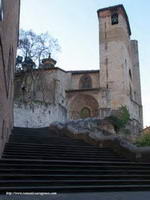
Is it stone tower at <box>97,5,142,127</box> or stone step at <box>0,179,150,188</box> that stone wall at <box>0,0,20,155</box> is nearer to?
stone step at <box>0,179,150,188</box>

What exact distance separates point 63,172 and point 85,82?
1435 inches

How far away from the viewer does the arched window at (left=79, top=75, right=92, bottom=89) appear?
143 ft

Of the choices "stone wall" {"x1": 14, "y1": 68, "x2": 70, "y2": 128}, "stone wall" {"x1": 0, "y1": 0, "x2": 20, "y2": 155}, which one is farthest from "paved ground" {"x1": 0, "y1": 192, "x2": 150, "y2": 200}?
"stone wall" {"x1": 14, "y1": 68, "x2": 70, "y2": 128}

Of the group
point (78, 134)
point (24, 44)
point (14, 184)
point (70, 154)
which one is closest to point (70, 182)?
point (14, 184)

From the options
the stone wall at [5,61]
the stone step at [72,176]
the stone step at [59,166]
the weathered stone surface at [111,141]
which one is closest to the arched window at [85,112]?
the weathered stone surface at [111,141]

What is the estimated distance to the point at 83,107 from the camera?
41781 millimetres

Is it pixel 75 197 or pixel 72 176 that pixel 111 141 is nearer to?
pixel 72 176

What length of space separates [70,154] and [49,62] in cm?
3334

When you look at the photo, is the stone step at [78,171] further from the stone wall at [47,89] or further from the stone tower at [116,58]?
the stone tower at [116,58]

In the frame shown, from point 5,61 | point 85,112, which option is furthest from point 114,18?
point 5,61

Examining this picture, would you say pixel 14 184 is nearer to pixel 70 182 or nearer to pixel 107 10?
pixel 70 182

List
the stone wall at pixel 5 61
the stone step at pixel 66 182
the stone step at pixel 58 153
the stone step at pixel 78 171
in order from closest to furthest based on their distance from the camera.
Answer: the stone step at pixel 66 182, the stone step at pixel 78 171, the stone wall at pixel 5 61, the stone step at pixel 58 153

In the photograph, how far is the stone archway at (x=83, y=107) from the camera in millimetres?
41094

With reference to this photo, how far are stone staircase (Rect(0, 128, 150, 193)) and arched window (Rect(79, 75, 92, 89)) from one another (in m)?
32.8
